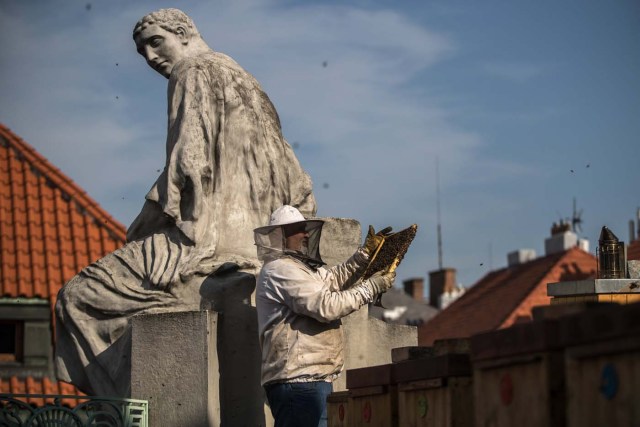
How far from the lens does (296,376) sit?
1017 centimetres

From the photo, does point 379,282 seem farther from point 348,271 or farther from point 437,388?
point 437,388

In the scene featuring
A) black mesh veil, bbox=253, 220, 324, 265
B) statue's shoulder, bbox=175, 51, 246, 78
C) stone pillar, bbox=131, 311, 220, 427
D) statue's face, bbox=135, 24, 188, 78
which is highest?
statue's face, bbox=135, 24, 188, 78

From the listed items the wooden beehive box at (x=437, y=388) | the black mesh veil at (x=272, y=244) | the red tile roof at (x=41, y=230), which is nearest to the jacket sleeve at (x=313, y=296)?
the black mesh veil at (x=272, y=244)

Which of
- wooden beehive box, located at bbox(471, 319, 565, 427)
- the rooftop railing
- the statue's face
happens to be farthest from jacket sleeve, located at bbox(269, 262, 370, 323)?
the statue's face

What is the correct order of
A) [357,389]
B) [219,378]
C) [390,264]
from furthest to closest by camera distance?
1. [219,378]
2. [390,264]
3. [357,389]

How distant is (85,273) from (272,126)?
79.2 inches

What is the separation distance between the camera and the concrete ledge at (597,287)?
13586 mm

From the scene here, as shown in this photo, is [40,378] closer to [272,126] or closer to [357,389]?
[272,126]

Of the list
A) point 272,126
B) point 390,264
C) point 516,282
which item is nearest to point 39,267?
point 272,126

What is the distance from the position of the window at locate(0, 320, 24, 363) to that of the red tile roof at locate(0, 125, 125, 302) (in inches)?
26.9

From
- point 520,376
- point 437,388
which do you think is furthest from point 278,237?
point 520,376

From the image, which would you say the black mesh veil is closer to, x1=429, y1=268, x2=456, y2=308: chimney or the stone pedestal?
the stone pedestal

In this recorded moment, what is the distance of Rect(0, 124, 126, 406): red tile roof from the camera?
27.2 m

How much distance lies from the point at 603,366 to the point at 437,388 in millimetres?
2165
